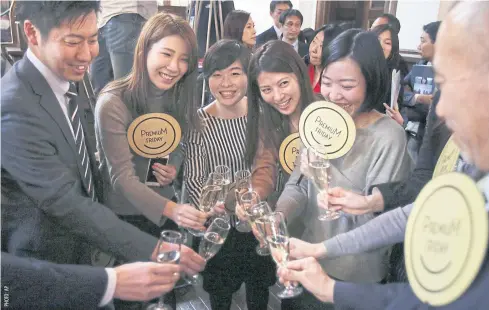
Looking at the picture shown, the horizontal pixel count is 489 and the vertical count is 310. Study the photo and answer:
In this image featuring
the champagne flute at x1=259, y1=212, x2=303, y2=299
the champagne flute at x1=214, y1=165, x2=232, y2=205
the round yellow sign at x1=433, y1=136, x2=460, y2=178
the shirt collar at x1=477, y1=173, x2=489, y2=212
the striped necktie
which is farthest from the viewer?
the champagne flute at x1=214, y1=165, x2=232, y2=205

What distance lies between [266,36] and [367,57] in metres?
0.26

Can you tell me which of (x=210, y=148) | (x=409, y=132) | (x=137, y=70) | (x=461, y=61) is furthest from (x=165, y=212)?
(x=461, y=61)

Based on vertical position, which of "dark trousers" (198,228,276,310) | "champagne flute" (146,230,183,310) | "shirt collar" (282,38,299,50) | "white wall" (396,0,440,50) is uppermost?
"white wall" (396,0,440,50)

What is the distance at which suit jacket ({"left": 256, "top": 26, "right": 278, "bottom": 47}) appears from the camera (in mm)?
1043

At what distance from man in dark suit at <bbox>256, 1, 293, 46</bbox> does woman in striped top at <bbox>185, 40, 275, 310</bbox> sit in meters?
0.05

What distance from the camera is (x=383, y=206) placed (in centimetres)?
92

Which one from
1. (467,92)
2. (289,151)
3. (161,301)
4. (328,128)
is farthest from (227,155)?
(467,92)

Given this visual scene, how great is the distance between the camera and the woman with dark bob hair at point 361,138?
3.01 feet

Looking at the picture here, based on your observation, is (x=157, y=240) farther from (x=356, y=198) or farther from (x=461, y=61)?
(x=461, y=61)

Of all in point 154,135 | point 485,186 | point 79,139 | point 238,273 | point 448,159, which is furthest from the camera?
point 238,273

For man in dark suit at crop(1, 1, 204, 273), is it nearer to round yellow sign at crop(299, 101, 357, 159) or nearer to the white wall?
round yellow sign at crop(299, 101, 357, 159)

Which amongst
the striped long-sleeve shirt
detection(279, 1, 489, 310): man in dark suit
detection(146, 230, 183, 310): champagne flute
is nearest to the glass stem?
detection(146, 230, 183, 310): champagne flute

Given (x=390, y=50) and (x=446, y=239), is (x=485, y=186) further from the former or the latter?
(x=390, y=50)

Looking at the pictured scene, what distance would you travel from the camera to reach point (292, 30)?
105 centimetres
